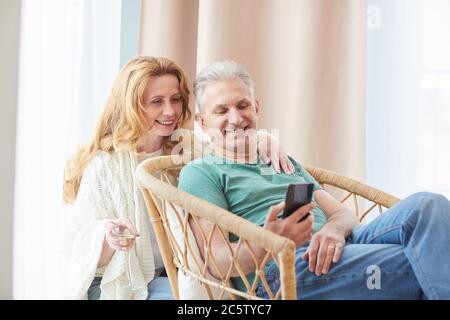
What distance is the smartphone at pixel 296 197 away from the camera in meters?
1.13

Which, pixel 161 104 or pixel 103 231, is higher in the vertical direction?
pixel 161 104

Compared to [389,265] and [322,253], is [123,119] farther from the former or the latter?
[389,265]

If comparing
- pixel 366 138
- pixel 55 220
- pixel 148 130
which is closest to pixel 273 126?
pixel 366 138

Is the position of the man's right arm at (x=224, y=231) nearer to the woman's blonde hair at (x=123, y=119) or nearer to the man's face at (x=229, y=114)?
the man's face at (x=229, y=114)

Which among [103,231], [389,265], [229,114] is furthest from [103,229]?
[389,265]

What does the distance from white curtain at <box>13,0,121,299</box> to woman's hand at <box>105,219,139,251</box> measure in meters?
0.44

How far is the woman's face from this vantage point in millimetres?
1576

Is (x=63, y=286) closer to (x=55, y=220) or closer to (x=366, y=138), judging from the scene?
(x=55, y=220)

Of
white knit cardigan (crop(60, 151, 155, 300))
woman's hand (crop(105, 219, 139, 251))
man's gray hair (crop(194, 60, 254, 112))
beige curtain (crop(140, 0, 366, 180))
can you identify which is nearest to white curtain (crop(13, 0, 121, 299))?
beige curtain (crop(140, 0, 366, 180))

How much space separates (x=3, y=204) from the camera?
1.82m

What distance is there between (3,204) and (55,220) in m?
0.16

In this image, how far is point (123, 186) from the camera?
4.98ft

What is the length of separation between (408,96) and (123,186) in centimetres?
105

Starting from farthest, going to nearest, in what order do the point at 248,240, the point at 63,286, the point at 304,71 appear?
the point at 304,71
the point at 63,286
the point at 248,240
